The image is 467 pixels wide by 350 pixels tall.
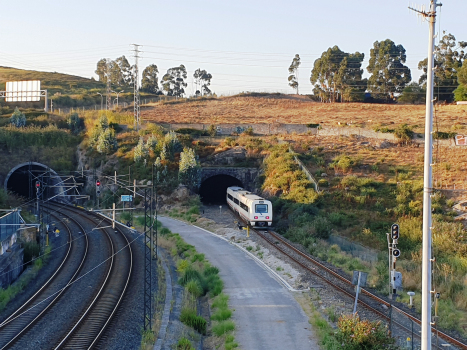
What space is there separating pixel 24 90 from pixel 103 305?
50.1 metres

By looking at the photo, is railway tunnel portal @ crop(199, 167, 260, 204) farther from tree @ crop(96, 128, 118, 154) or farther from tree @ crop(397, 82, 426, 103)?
tree @ crop(397, 82, 426, 103)

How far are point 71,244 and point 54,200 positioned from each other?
88.4 ft

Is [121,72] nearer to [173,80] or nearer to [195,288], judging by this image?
[173,80]

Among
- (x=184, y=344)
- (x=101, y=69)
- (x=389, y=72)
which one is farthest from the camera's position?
(x=101, y=69)

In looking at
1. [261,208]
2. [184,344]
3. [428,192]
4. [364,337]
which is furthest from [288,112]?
[428,192]

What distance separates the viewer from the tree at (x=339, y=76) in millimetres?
104269

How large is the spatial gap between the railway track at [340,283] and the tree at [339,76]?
253 feet

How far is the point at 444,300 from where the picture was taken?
65.9 feet

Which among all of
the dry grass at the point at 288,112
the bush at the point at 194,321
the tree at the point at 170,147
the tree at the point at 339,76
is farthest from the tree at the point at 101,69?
the bush at the point at 194,321

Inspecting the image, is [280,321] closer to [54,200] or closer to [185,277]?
[185,277]

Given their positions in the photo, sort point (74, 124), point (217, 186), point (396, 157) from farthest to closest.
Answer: point (74, 124), point (217, 186), point (396, 157)

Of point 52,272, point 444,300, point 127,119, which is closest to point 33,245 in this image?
point 52,272

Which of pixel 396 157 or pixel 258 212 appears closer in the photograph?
pixel 258 212

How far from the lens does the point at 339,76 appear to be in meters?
105
